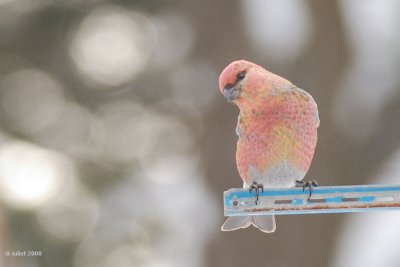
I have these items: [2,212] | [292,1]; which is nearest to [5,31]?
[2,212]

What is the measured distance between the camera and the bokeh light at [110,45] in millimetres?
4730

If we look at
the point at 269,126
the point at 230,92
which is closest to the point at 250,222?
the point at 269,126

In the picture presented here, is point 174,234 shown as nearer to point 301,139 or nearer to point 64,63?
point 64,63

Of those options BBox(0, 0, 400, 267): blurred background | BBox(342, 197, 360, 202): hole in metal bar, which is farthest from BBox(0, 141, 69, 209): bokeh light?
BBox(342, 197, 360, 202): hole in metal bar

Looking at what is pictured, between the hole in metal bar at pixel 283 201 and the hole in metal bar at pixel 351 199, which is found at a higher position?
the hole in metal bar at pixel 283 201

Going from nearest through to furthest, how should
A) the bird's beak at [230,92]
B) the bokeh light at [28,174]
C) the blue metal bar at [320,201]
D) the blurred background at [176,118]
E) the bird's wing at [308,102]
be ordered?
the blue metal bar at [320,201] → the bird's beak at [230,92] → the bird's wing at [308,102] → the bokeh light at [28,174] → the blurred background at [176,118]

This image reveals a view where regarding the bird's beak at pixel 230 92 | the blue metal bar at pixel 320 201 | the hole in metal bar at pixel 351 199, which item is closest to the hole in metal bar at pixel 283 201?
the blue metal bar at pixel 320 201

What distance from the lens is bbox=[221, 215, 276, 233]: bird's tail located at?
2217mm

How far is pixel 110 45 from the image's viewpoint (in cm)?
477

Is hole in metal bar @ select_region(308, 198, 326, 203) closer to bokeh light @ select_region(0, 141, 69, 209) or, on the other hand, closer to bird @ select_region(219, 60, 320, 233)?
bird @ select_region(219, 60, 320, 233)

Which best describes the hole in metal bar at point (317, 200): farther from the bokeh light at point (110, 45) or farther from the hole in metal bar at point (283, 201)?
the bokeh light at point (110, 45)

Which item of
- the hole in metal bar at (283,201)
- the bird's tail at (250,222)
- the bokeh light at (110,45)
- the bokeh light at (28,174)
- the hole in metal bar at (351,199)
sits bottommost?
the hole in metal bar at (351,199)

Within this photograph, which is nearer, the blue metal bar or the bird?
the blue metal bar

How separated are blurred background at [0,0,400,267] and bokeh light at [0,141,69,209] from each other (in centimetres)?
1
